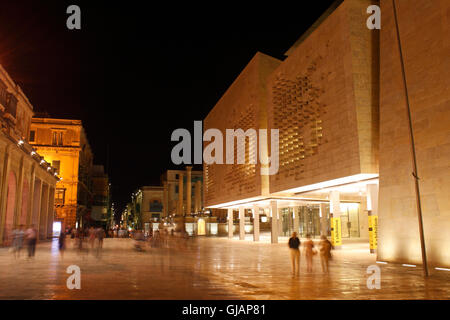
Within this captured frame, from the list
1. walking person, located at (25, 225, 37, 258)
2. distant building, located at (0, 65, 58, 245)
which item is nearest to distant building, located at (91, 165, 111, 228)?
distant building, located at (0, 65, 58, 245)

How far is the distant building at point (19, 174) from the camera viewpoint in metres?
28.5

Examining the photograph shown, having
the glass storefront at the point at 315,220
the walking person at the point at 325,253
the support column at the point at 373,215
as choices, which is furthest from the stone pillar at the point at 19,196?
the glass storefront at the point at 315,220

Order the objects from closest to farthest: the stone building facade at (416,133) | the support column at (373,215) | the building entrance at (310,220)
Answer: the stone building facade at (416,133), the support column at (373,215), the building entrance at (310,220)

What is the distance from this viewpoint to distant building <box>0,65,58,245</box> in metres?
28.5

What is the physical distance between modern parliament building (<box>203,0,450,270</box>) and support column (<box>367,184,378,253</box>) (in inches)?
2.7

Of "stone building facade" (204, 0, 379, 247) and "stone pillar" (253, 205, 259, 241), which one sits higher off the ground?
"stone building facade" (204, 0, 379, 247)

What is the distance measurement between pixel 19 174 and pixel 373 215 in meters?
28.8

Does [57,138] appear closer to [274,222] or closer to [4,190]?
[4,190]

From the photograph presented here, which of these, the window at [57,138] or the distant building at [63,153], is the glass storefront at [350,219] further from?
the window at [57,138]

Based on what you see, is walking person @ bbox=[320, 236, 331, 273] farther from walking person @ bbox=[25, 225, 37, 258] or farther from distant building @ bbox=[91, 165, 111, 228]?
distant building @ bbox=[91, 165, 111, 228]

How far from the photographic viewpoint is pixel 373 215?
26.5 meters

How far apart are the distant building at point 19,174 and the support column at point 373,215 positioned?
26447mm

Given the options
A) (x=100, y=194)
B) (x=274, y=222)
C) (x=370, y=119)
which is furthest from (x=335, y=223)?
(x=100, y=194)
